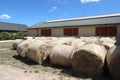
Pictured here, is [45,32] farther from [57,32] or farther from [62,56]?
[62,56]

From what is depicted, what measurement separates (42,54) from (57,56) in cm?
124

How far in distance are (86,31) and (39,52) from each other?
14.5 meters

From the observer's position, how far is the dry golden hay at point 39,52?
31.2ft

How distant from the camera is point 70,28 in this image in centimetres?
2505

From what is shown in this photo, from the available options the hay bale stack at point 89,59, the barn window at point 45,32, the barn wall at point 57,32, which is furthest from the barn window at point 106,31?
the hay bale stack at point 89,59

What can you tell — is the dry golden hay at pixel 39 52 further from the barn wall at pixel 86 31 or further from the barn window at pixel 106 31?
the barn wall at pixel 86 31

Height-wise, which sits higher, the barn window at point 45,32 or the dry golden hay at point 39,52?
the barn window at point 45,32

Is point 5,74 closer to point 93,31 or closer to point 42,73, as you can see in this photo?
point 42,73

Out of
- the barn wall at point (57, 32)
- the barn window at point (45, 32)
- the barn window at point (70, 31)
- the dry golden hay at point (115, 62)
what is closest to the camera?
the dry golden hay at point (115, 62)

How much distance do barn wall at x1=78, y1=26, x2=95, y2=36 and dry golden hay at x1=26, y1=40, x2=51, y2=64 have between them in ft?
44.0

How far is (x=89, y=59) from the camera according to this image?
732cm

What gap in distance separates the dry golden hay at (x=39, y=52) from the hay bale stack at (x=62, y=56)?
0.76m

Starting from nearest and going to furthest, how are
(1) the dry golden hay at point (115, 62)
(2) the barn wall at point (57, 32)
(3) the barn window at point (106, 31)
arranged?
(1) the dry golden hay at point (115, 62) < (3) the barn window at point (106, 31) < (2) the barn wall at point (57, 32)

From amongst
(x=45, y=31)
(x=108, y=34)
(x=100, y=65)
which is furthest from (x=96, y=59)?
(x=45, y=31)
